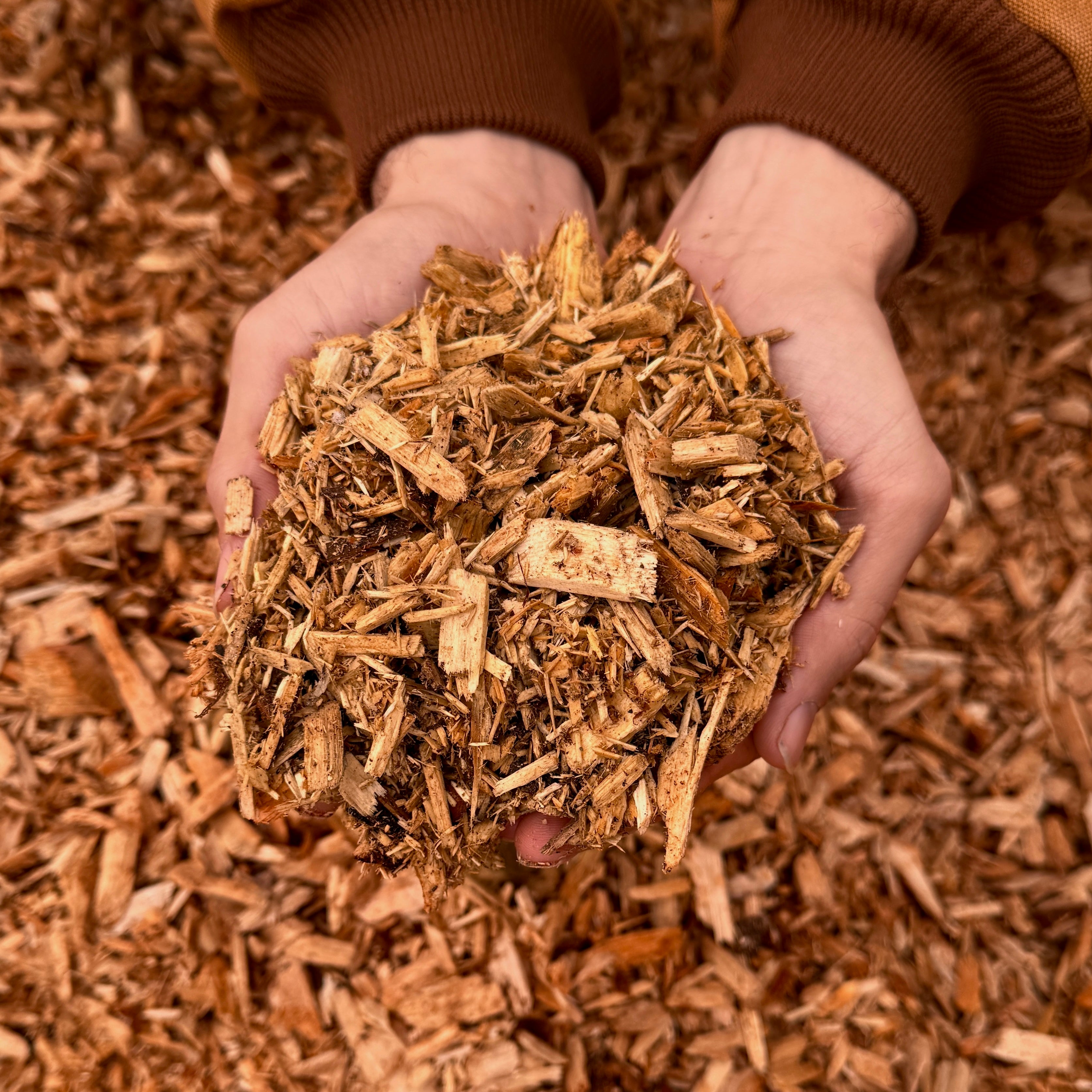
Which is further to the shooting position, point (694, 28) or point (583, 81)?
point (694, 28)

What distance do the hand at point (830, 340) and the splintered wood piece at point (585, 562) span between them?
47cm

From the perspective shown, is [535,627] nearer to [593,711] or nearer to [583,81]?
[593,711]

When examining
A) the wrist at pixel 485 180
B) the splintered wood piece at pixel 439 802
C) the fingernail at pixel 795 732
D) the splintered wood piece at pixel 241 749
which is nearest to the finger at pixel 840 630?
the fingernail at pixel 795 732

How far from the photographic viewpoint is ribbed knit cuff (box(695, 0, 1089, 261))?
2109 mm

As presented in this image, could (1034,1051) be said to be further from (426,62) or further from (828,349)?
(426,62)

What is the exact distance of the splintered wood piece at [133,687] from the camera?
7.84 feet

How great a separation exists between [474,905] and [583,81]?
240 cm

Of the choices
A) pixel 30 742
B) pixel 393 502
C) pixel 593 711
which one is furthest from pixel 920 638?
pixel 30 742

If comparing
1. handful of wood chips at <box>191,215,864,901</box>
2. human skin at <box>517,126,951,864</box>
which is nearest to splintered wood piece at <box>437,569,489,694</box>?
handful of wood chips at <box>191,215,864,901</box>

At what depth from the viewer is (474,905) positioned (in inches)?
90.4

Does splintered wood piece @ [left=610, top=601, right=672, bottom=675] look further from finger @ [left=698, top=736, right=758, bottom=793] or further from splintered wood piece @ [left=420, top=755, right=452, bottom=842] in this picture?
splintered wood piece @ [left=420, top=755, right=452, bottom=842]

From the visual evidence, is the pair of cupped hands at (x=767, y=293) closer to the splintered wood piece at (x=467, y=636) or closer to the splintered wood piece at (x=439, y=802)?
the splintered wood piece at (x=439, y=802)

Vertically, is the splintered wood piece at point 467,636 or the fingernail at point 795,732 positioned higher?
the splintered wood piece at point 467,636

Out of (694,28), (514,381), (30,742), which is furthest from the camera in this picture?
(694,28)
